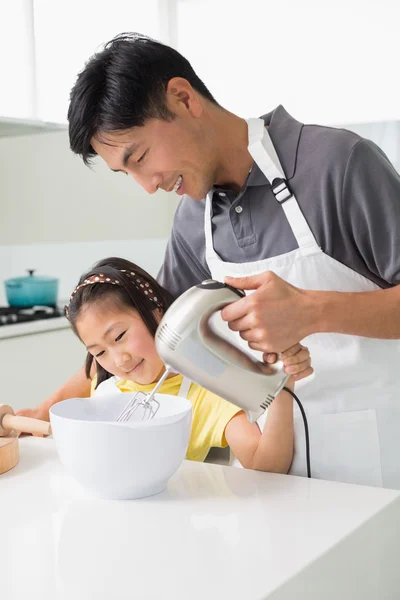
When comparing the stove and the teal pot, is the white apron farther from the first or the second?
the teal pot

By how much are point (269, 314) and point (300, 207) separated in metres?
0.37

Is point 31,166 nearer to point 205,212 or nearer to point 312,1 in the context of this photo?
point 312,1

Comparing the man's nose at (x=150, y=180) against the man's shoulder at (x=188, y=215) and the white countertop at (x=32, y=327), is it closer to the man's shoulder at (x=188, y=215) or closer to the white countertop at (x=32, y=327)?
the man's shoulder at (x=188, y=215)

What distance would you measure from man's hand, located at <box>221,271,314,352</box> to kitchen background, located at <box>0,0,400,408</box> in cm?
219

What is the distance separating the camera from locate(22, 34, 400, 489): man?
1.34 m

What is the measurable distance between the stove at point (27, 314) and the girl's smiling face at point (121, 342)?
5.88 feet

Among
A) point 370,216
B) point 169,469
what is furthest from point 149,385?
point 370,216

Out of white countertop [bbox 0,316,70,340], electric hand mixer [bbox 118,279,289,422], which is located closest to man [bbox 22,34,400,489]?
electric hand mixer [bbox 118,279,289,422]

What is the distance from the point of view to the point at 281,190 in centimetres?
146

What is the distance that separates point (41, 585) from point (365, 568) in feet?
1.41

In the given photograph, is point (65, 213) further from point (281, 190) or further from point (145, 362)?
point (281, 190)

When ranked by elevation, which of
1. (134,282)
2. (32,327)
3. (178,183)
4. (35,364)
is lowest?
(35,364)

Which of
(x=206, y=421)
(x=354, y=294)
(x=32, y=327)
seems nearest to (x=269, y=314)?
(x=354, y=294)

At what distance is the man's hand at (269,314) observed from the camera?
114cm
